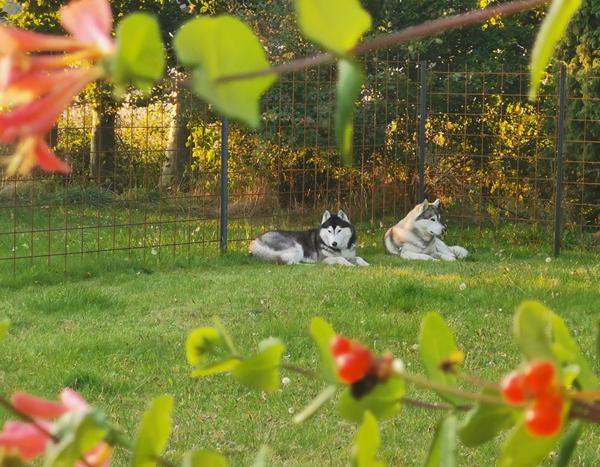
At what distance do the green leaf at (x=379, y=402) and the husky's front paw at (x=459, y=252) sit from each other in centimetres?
764

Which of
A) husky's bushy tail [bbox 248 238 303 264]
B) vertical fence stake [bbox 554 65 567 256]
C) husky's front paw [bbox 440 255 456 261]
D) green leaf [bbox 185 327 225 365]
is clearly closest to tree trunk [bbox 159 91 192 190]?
husky's bushy tail [bbox 248 238 303 264]

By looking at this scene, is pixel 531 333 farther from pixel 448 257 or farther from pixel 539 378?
pixel 448 257

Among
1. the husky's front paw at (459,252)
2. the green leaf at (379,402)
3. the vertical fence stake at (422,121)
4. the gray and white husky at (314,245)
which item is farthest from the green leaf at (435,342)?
the vertical fence stake at (422,121)

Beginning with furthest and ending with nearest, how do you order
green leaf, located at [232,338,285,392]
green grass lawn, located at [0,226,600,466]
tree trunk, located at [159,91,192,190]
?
tree trunk, located at [159,91,192,190] < green grass lawn, located at [0,226,600,466] < green leaf, located at [232,338,285,392]

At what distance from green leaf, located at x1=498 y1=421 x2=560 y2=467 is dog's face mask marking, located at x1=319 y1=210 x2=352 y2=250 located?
731 centimetres

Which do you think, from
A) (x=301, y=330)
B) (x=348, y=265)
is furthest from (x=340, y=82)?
(x=348, y=265)

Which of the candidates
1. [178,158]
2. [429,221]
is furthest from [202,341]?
[178,158]

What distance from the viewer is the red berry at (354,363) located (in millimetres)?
A: 370

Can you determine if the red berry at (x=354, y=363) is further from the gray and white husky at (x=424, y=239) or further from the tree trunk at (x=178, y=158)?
the tree trunk at (x=178, y=158)

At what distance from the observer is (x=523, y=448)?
0.45m

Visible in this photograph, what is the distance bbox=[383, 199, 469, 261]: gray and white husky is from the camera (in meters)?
8.16

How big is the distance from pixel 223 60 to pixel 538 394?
17cm

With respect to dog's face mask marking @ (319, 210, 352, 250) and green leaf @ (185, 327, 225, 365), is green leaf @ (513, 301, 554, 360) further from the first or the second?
dog's face mask marking @ (319, 210, 352, 250)

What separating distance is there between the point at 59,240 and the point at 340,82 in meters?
8.33
